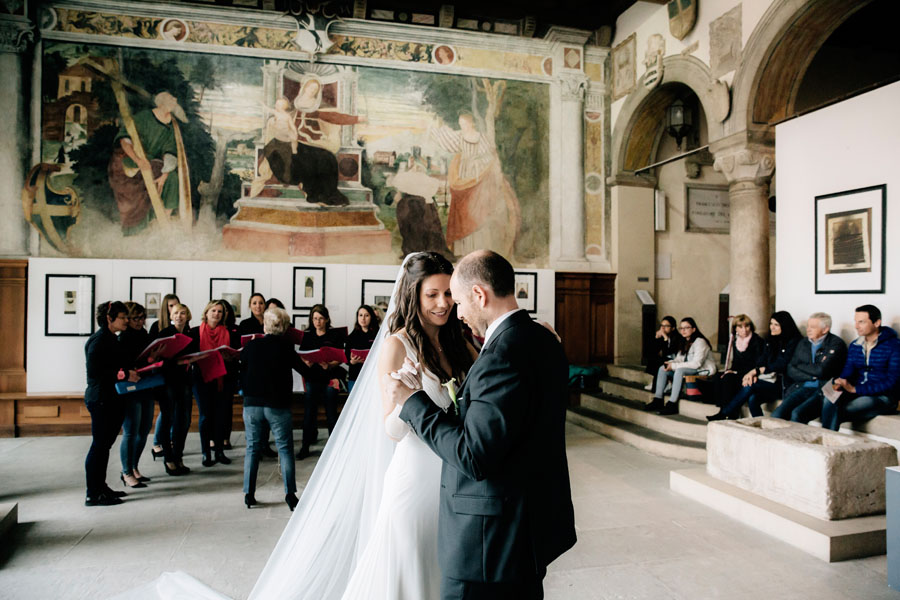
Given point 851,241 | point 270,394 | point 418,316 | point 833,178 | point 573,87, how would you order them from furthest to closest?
point 573,87, point 833,178, point 851,241, point 270,394, point 418,316

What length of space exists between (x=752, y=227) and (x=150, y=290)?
8.71 metres

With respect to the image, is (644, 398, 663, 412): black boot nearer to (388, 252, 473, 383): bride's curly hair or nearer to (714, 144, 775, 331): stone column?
(714, 144, 775, 331): stone column

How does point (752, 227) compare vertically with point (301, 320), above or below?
above

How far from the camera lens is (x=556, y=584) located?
137 inches

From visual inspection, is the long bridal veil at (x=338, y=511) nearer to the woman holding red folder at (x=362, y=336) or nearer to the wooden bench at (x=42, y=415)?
the woman holding red folder at (x=362, y=336)

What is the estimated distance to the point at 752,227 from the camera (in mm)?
7465

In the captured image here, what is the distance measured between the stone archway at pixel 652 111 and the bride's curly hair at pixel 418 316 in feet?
22.4

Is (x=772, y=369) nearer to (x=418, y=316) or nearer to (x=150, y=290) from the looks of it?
(x=418, y=316)

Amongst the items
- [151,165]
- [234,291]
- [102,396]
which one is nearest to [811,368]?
[102,396]

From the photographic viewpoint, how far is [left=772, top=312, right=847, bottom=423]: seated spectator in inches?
223

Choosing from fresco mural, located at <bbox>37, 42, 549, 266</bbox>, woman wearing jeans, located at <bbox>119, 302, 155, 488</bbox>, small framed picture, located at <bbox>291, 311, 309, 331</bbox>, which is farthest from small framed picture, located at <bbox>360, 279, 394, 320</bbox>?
woman wearing jeans, located at <bbox>119, 302, 155, 488</bbox>

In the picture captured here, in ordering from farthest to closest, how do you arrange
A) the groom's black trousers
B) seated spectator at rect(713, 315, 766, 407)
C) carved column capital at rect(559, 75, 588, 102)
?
carved column capital at rect(559, 75, 588, 102)
seated spectator at rect(713, 315, 766, 407)
the groom's black trousers

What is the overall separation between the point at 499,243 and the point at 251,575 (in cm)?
703

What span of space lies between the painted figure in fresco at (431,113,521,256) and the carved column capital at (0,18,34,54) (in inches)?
241
